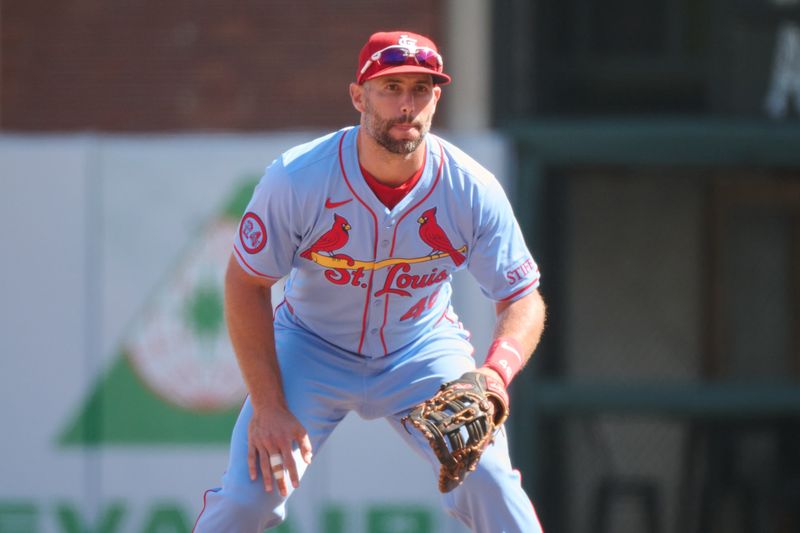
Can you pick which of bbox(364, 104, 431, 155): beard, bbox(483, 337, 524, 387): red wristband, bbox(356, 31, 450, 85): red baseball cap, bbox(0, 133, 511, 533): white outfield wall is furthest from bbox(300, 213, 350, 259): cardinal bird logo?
bbox(0, 133, 511, 533): white outfield wall

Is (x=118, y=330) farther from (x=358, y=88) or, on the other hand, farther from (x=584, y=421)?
(x=358, y=88)

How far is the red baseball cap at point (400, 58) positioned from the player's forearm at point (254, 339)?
0.70 meters

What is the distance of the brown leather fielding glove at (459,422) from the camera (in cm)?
361

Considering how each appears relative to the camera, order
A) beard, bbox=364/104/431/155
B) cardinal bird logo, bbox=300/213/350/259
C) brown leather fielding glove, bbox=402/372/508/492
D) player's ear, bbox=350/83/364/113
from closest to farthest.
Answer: brown leather fielding glove, bbox=402/372/508/492 < beard, bbox=364/104/431/155 < player's ear, bbox=350/83/364/113 < cardinal bird logo, bbox=300/213/350/259

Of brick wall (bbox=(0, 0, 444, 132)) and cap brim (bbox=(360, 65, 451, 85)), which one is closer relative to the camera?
cap brim (bbox=(360, 65, 451, 85))

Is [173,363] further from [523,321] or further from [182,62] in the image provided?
[523,321]

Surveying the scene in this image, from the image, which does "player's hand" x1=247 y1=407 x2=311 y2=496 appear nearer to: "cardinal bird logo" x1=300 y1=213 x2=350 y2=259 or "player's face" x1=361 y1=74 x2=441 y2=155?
"cardinal bird logo" x1=300 y1=213 x2=350 y2=259

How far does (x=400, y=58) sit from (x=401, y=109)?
135mm

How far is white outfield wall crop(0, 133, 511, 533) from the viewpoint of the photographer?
7.22 metres

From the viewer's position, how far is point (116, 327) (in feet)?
24.0

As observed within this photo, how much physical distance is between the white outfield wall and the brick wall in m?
1.22

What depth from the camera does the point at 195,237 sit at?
7293 mm

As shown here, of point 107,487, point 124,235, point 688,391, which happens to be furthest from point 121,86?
point 688,391

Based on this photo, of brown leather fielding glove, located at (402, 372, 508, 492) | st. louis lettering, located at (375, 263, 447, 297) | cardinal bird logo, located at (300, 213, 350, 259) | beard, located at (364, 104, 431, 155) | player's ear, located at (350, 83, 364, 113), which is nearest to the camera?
brown leather fielding glove, located at (402, 372, 508, 492)
